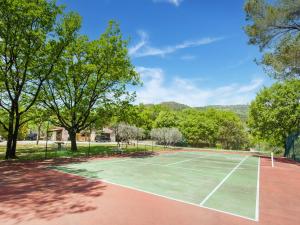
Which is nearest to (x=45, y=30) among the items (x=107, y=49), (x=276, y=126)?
(x=107, y=49)

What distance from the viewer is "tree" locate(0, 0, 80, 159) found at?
19.4 m

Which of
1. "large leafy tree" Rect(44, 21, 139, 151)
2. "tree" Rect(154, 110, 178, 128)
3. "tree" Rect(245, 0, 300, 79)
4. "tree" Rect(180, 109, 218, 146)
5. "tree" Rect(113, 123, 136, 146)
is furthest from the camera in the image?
"tree" Rect(154, 110, 178, 128)

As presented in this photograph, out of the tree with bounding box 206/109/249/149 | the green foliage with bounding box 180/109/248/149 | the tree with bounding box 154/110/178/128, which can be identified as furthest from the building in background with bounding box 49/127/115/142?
the tree with bounding box 206/109/249/149

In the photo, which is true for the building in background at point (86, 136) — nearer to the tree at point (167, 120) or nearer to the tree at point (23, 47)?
the tree at point (167, 120)

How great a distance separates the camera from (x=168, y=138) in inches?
1986

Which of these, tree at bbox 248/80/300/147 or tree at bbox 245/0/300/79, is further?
tree at bbox 248/80/300/147

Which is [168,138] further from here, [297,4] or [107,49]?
[297,4]

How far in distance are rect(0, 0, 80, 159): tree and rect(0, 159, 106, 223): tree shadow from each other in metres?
8.72

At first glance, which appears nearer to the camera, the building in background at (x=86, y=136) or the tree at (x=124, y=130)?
the tree at (x=124, y=130)

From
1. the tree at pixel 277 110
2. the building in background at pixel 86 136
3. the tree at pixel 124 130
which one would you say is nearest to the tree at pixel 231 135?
the tree at pixel 277 110

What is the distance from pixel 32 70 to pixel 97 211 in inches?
684

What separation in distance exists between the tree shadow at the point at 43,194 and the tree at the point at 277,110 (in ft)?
88.5

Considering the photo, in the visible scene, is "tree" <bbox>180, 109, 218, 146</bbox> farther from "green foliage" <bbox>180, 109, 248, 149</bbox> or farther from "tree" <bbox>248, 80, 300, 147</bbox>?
"tree" <bbox>248, 80, 300, 147</bbox>

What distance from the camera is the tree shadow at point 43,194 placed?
25.6ft
